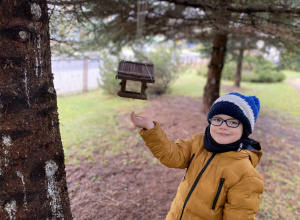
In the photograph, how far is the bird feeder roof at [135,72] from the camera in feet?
5.73

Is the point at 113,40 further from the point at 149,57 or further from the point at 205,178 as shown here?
the point at 205,178

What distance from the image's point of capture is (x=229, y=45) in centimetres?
979

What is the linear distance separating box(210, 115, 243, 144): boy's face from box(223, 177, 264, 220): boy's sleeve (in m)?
0.28

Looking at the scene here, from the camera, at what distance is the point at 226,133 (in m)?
1.65

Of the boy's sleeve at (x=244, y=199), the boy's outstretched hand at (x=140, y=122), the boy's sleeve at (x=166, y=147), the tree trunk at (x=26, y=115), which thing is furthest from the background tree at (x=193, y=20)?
the boy's sleeve at (x=244, y=199)

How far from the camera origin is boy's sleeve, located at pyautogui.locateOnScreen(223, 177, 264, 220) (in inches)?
59.9

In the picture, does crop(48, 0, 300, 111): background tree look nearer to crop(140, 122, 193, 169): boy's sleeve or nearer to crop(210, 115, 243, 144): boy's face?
crop(140, 122, 193, 169): boy's sleeve

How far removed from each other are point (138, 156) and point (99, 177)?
1144 mm

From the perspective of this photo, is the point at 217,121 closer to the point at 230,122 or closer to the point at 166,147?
the point at 230,122

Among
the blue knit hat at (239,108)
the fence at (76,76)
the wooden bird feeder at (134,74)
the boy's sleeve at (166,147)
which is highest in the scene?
the wooden bird feeder at (134,74)

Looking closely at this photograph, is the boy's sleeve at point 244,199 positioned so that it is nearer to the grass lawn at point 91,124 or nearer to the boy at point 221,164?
the boy at point 221,164

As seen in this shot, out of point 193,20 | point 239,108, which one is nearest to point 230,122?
point 239,108


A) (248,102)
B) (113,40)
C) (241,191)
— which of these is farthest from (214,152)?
(113,40)

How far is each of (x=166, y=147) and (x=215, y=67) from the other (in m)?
5.42
